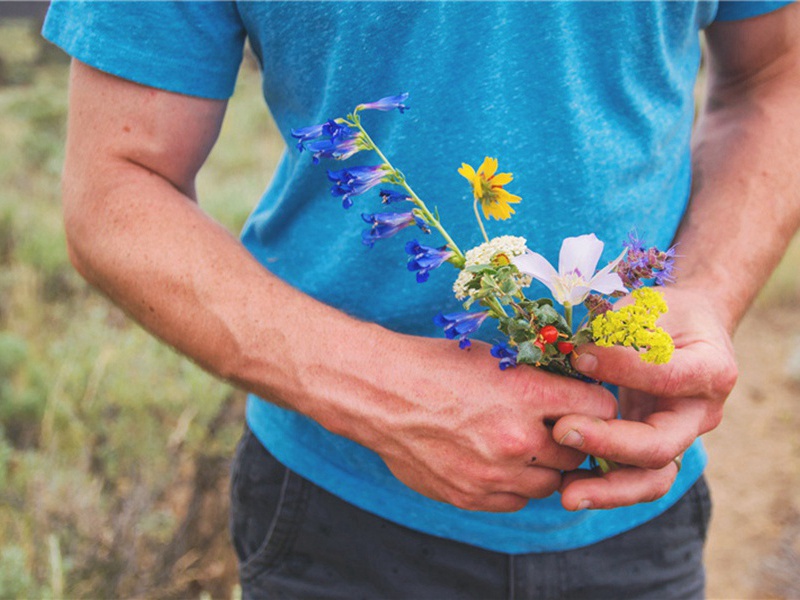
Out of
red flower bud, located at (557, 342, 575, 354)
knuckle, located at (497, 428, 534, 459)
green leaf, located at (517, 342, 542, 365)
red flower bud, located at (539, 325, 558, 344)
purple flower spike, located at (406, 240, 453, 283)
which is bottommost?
knuckle, located at (497, 428, 534, 459)

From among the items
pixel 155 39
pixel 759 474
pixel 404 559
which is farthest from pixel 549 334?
pixel 759 474

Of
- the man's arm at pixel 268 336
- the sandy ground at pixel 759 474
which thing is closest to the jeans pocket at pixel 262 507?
the man's arm at pixel 268 336

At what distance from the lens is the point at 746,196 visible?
1574 mm

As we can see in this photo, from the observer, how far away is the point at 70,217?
A: 140 centimetres

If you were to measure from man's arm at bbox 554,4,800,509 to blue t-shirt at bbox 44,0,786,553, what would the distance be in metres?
0.16

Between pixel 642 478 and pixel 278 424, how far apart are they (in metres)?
0.70

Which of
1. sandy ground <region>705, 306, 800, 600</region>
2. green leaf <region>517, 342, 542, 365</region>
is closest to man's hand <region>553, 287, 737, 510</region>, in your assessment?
green leaf <region>517, 342, 542, 365</region>

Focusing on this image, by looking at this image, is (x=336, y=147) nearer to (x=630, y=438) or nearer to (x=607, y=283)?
(x=607, y=283)

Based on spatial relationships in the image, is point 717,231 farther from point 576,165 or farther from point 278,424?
point 278,424

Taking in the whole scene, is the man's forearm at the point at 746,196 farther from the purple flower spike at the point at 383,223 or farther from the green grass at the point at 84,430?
the green grass at the point at 84,430

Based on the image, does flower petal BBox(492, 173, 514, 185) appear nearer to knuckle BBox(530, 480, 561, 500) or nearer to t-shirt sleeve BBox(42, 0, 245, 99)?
knuckle BBox(530, 480, 561, 500)

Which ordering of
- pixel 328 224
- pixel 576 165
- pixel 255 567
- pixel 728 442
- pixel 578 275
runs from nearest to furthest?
pixel 578 275, pixel 576 165, pixel 328 224, pixel 255 567, pixel 728 442

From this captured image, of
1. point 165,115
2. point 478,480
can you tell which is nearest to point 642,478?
Answer: point 478,480

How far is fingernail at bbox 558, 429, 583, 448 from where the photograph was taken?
1.13 metres
